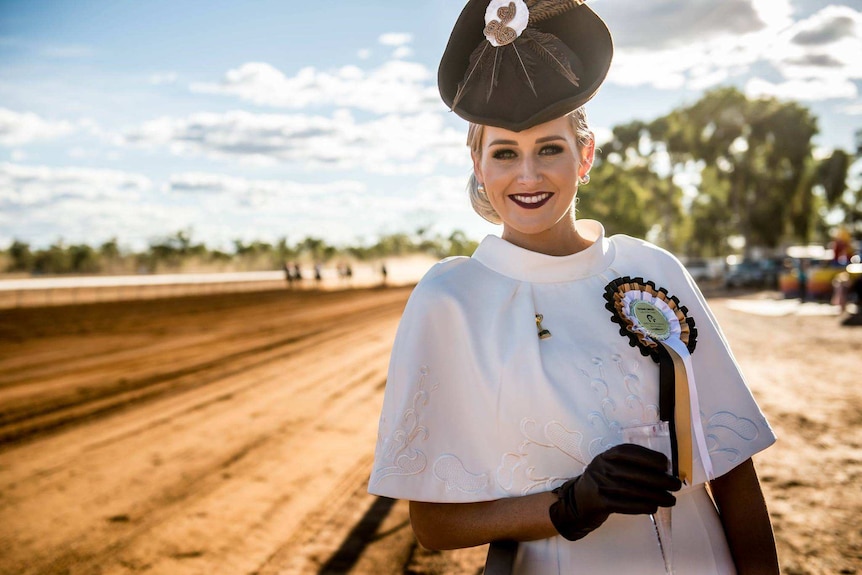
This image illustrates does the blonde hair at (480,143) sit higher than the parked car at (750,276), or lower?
higher

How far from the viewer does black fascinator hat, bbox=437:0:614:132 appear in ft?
5.49

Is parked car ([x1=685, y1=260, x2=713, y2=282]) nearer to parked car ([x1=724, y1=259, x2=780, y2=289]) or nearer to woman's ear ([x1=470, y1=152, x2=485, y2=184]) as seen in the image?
parked car ([x1=724, y1=259, x2=780, y2=289])

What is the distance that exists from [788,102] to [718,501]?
41652 millimetres

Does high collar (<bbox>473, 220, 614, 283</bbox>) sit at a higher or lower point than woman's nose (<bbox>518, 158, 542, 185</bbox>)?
lower

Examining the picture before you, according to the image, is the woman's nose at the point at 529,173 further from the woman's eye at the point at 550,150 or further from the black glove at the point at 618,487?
the black glove at the point at 618,487

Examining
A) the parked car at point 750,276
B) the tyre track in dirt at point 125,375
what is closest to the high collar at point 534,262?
the tyre track in dirt at point 125,375

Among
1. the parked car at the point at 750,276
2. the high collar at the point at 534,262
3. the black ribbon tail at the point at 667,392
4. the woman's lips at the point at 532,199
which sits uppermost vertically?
the woman's lips at the point at 532,199

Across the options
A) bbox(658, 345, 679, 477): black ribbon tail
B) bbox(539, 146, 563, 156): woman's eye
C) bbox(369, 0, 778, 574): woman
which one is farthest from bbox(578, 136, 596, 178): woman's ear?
bbox(658, 345, 679, 477): black ribbon tail

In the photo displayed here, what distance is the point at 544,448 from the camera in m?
1.53

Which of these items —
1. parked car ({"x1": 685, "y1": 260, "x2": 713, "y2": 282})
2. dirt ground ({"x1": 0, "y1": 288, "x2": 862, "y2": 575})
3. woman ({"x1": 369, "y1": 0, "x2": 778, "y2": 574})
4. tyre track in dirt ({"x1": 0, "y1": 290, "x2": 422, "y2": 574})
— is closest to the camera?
woman ({"x1": 369, "y1": 0, "x2": 778, "y2": 574})

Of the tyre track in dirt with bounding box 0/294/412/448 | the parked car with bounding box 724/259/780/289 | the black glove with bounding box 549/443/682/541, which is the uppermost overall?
the black glove with bounding box 549/443/682/541

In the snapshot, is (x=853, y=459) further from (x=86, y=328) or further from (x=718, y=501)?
(x=86, y=328)

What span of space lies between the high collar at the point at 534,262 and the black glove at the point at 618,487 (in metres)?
0.54

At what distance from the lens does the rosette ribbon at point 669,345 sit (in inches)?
60.6
